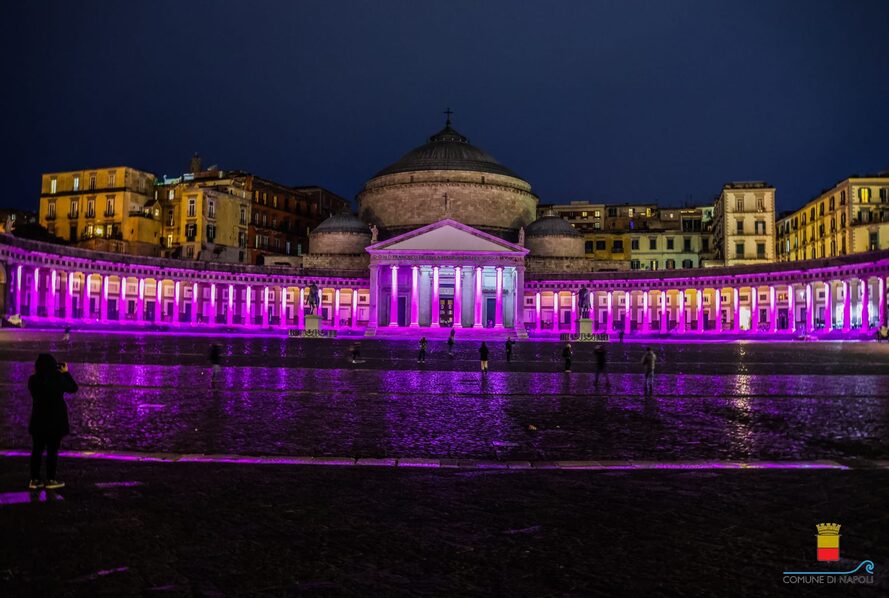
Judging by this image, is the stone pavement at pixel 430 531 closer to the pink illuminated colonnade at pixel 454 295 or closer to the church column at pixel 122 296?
the pink illuminated colonnade at pixel 454 295

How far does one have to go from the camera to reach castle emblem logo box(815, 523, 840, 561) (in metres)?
5.36

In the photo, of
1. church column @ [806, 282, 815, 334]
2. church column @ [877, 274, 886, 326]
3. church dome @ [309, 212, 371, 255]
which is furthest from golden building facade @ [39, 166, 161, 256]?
church column @ [877, 274, 886, 326]

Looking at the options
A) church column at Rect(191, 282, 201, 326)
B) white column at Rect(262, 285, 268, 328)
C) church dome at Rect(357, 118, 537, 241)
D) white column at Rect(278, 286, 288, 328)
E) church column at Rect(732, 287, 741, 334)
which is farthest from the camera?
church dome at Rect(357, 118, 537, 241)

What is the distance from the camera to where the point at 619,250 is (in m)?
97.0

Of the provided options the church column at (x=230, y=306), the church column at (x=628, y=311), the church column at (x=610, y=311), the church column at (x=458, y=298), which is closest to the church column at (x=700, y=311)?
the church column at (x=628, y=311)

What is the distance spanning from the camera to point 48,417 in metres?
7.85

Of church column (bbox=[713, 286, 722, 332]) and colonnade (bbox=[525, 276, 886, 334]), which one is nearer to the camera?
colonnade (bbox=[525, 276, 886, 334])

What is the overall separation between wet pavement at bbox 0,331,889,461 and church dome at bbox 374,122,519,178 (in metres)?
60.9

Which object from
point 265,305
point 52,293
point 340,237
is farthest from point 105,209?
point 340,237

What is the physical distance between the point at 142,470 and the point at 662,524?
569 centimetres

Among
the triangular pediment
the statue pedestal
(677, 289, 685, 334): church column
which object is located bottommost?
the statue pedestal

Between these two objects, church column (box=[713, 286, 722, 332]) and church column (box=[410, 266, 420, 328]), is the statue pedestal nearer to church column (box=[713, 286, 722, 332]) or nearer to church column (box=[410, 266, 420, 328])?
church column (box=[410, 266, 420, 328])

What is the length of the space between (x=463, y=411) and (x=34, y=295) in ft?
195

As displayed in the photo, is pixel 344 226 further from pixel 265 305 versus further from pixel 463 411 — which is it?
pixel 463 411
